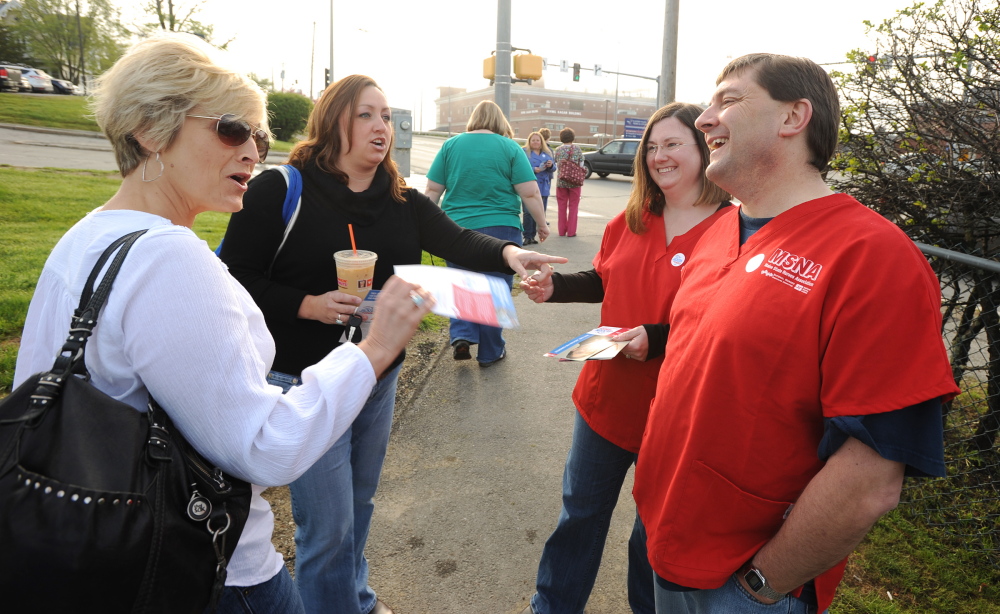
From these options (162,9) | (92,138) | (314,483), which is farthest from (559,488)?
(162,9)

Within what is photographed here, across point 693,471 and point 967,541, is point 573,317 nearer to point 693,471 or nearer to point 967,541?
point 967,541

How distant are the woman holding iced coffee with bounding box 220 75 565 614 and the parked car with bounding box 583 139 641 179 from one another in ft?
79.0

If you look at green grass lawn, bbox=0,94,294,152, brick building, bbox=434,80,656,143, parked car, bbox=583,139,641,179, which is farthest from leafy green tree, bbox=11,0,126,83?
brick building, bbox=434,80,656,143

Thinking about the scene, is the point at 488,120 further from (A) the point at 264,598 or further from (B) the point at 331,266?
(A) the point at 264,598

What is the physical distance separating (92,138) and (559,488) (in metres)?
25.3

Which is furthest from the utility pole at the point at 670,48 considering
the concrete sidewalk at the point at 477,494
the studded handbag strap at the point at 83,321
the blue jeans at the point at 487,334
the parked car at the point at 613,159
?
the parked car at the point at 613,159

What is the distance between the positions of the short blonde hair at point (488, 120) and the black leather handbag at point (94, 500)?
4759mm

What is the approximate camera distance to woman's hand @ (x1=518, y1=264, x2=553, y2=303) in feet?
8.89

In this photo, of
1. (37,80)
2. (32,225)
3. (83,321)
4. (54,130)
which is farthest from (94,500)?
(37,80)

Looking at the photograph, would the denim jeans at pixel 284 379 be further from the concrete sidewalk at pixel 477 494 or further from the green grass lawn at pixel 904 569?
the green grass lawn at pixel 904 569

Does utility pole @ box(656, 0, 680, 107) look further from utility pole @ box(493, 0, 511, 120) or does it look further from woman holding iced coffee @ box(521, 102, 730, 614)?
woman holding iced coffee @ box(521, 102, 730, 614)

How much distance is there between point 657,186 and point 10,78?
45063 millimetres

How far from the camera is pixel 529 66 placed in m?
12.1

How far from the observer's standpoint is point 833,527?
137 centimetres
